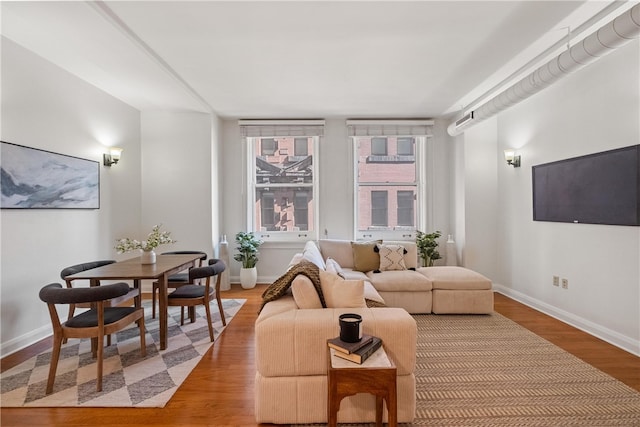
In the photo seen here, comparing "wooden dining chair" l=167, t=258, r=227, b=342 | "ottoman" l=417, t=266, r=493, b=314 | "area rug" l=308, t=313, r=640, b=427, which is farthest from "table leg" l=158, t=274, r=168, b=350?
"ottoman" l=417, t=266, r=493, b=314

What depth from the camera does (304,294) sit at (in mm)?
2082

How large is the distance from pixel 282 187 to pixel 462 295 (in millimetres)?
3255

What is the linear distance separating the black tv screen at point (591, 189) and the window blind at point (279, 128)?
3.21 m

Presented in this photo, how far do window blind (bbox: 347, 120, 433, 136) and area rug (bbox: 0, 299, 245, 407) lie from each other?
370 centimetres

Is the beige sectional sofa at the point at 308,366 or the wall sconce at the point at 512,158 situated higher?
the wall sconce at the point at 512,158

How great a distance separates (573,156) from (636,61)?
96 centimetres

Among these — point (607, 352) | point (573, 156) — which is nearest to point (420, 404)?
point (607, 352)

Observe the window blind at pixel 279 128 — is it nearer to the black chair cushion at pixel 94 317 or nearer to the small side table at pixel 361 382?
the black chair cushion at pixel 94 317

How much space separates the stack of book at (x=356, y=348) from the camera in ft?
5.16

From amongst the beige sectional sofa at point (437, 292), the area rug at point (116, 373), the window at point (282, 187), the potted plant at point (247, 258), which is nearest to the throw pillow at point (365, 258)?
the beige sectional sofa at point (437, 292)

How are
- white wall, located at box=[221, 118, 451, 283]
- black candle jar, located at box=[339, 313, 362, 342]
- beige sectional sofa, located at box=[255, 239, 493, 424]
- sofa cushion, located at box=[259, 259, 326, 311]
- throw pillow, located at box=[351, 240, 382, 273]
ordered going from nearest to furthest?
black candle jar, located at box=[339, 313, 362, 342] < beige sectional sofa, located at box=[255, 239, 493, 424] < sofa cushion, located at box=[259, 259, 326, 311] < throw pillow, located at box=[351, 240, 382, 273] < white wall, located at box=[221, 118, 451, 283]

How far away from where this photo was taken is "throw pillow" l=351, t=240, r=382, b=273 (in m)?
4.21

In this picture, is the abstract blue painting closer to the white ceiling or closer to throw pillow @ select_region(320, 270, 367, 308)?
the white ceiling

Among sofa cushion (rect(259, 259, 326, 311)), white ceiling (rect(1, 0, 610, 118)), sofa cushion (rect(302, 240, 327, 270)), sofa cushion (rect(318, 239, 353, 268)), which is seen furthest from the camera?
sofa cushion (rect(318, 239, 353, 268))
